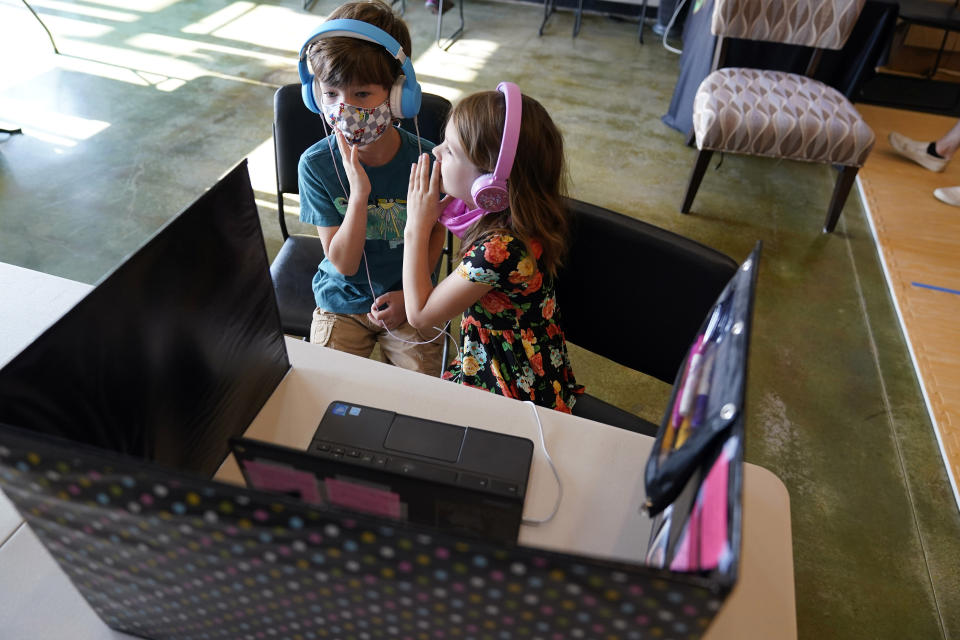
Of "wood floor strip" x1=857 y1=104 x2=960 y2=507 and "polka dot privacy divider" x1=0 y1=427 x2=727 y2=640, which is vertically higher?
"polka dot privacy divider" x1=0 y1=427 x2=727 y2=640

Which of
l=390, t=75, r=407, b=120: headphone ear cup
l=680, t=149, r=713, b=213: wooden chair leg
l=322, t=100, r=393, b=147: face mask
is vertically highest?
l=390, t=75, r=407, b=120: headphone ear cup

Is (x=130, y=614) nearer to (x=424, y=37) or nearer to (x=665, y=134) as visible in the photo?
(x=665, y=134)

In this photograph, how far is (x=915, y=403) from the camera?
218cm

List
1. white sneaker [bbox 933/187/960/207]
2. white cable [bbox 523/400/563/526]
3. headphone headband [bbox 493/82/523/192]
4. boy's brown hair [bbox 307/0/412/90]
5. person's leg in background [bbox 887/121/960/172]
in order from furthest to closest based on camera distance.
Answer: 1. person's leg in background [bbox 887/121/960/172]
2. white sneaker [bbox 933/187/960/207]
3. boy's brown hair [bbox 307/0/412/90]
4. headphone headband [bbox 493/82/523/192]
5. white cable [bbox 523/400/563/526]

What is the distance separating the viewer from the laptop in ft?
2.16

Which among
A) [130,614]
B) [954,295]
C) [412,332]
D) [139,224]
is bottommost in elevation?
[139,224]

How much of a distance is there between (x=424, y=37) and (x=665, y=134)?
1.82 metres

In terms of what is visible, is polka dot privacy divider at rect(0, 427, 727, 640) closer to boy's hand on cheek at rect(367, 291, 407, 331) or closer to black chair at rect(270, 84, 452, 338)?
boy's hand on cheek at rect(367, 291, 407, 331)

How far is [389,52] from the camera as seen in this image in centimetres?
126

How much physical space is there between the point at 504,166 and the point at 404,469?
51cm

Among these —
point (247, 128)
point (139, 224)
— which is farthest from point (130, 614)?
point (247, 128)

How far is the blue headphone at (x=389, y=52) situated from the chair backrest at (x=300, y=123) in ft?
0.84

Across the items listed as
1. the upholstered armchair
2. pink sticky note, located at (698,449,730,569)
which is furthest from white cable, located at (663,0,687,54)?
pink sticky note, located at (698,449,730,569)

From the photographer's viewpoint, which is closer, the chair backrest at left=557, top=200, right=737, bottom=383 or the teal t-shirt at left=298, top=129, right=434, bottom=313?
the chair backrest at left=557, top=200, right=737, bottom=383
